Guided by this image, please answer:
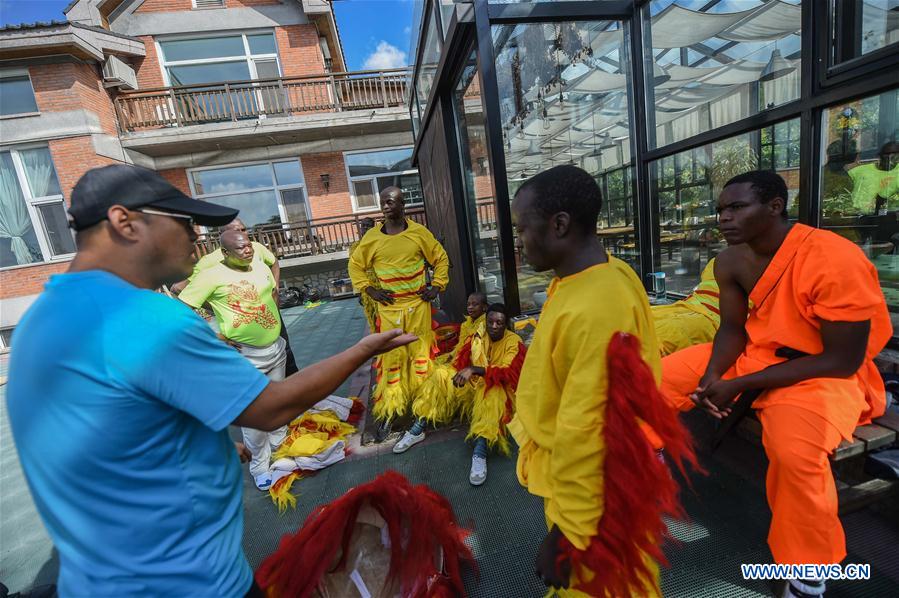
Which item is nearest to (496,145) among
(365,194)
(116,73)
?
(365,194)

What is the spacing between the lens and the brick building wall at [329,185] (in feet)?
40.8

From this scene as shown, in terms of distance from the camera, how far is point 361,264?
3.71 m

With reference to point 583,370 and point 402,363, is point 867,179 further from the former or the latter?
point 402,363

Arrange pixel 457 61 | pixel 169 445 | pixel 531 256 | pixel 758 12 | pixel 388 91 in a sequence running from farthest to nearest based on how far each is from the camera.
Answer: pixel 388 91 < pixel 457 61 < pixel 758 12 < pixel 531 256 < pixel 169 445

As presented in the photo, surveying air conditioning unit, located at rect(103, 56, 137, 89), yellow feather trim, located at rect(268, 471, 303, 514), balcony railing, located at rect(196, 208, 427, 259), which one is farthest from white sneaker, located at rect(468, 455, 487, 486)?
air conditioning unit, located at rect(103, 56, 137, 89)

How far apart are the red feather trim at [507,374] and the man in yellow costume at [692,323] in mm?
984

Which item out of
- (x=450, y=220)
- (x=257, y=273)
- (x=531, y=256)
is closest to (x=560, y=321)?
(x=531, y=256)

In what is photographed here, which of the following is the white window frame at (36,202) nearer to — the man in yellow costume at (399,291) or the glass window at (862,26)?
the man in yellow costume at (399,291)

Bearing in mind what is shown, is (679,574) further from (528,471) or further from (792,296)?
(792,296)

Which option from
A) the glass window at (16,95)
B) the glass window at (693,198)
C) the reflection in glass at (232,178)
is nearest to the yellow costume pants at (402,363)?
the glass window at (693,198)

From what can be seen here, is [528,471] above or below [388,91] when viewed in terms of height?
below

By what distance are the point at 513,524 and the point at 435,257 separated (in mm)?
2324

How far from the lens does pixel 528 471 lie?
4.72 ft

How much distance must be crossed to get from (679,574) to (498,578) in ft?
2.82
